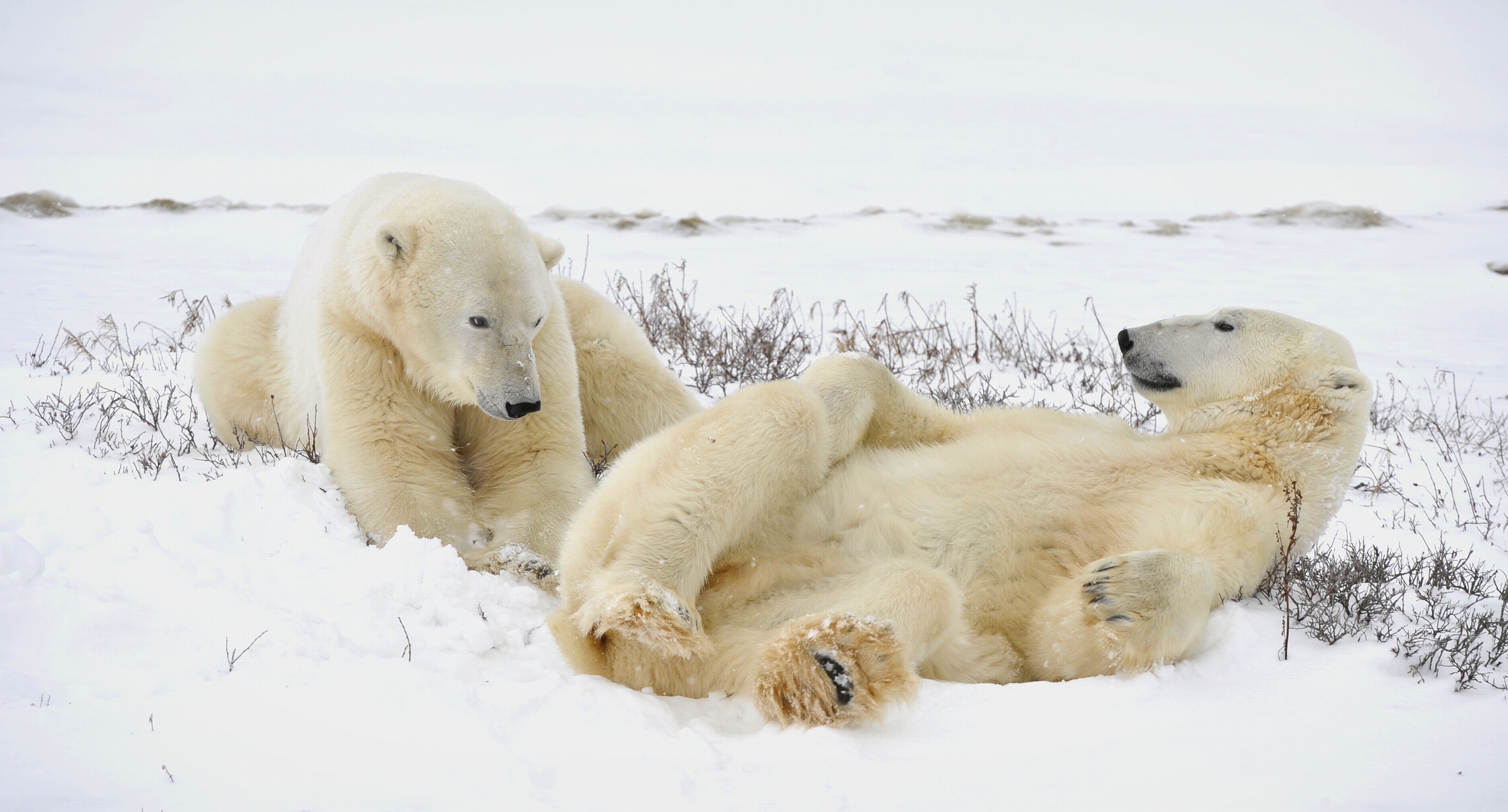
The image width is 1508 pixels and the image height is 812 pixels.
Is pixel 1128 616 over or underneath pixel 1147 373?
underneath

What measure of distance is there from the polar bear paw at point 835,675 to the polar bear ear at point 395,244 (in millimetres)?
2109

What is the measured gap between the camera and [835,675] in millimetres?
2182

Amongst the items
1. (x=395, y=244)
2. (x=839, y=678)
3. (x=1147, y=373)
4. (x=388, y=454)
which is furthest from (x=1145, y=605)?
(x=395, y=244)

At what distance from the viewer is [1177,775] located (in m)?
2.02

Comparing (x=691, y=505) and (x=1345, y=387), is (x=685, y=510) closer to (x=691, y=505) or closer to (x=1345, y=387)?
(x=691, y=505)

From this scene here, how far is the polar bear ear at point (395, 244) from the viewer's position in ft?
11.5

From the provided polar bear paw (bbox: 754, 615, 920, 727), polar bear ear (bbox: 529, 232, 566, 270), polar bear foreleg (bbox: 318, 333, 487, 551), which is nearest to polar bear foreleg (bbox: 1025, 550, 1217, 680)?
polar bear paw (bbox: 754, 615, 920, 727)

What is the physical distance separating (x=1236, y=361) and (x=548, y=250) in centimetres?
262

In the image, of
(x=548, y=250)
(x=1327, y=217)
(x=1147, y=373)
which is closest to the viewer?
(x=1147, y=373)

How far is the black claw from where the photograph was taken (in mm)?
2160

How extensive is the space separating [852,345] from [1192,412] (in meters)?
3.45

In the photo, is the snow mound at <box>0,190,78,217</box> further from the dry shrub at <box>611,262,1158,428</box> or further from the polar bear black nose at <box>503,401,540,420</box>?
the polar bear black nose at <box>503,401,540,420</box>

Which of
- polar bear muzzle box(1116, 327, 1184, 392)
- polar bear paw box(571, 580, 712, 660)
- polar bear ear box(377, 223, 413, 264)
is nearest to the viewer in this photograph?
polar bear paw box(571, 580, 712, 660)

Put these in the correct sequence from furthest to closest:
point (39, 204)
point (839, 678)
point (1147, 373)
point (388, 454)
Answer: point (39, 204)
point (388, 454)
point (1147, 373)
point (839, 678)
